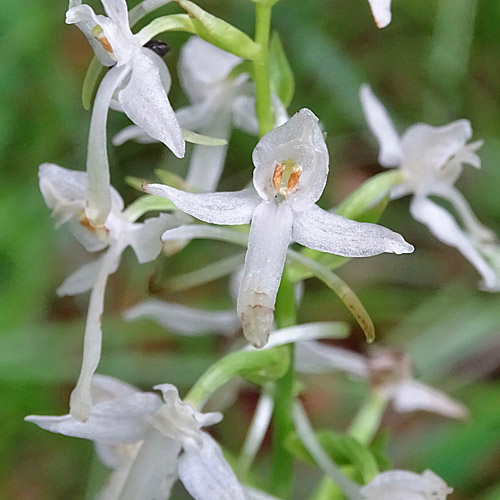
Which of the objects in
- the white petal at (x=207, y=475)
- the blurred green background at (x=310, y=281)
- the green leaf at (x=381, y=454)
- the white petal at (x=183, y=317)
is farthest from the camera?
the blurred green background at (x=310, y=281)

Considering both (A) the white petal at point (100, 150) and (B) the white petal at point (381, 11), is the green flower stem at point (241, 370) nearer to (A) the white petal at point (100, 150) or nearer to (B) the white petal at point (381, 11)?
(A) the white petal at point (100, 150)

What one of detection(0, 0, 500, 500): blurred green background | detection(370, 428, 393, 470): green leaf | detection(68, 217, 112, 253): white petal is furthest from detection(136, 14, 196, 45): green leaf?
detection(0, 0, 500, 500): blurred green background

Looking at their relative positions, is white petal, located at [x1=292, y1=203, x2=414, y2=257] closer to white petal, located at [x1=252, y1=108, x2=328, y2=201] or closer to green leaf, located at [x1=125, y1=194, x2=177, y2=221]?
white petal, located at [x1=252, y1=108, x2=328, y2=201]

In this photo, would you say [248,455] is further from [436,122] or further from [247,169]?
[436,122]

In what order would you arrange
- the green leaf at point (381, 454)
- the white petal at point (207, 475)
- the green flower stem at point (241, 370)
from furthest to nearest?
1. the green leaf at point (381, 454)
2. the green flower stem at point (241, 370)
3. the white petal at point (207, 475)

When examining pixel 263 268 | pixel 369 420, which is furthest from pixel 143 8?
pixel 369 420

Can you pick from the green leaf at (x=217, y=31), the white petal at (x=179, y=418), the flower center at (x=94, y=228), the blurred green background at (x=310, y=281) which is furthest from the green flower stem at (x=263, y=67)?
the blurred green background at (x=310, y=281)

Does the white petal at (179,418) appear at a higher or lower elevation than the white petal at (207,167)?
lower
